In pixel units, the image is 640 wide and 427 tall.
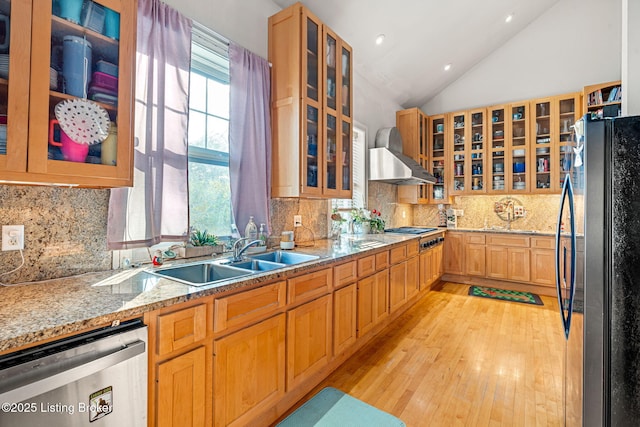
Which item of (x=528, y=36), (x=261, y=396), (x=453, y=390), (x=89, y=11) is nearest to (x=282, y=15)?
(x=89, y=11)

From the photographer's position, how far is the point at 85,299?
117cm

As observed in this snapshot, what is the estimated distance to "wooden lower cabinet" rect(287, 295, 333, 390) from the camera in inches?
72.1

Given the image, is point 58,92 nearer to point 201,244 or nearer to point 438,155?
point 201,244

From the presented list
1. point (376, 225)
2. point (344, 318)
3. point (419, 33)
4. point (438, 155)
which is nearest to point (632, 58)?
point (344, 318)

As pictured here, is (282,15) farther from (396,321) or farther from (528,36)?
(528,36)

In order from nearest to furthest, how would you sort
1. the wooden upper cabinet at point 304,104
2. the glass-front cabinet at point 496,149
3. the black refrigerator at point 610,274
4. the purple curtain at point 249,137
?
the black refrigerator at point 610,274, the purple curtain at point 249,137, the wooden upper cabinet at point 304,104, the glass-front cabinet at point 496,149

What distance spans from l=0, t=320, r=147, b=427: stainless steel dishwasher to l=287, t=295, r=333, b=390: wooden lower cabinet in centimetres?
86

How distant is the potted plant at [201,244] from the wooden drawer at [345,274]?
888mm

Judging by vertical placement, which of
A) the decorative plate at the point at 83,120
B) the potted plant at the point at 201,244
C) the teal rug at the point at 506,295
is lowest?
the teal rug at the point at 506,295

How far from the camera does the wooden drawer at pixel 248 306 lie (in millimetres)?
1409

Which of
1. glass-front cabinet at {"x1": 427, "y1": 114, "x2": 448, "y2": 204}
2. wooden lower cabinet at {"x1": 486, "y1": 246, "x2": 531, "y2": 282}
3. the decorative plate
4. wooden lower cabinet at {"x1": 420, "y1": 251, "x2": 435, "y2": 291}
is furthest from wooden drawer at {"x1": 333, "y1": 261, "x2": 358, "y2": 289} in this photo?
glass-front cabinet at {"x1": 427, "y1": 114, "x2": 448, "y2": 204}

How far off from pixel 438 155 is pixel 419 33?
2.31 metres

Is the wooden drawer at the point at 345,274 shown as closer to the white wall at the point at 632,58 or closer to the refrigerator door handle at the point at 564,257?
the refrigerator door handle at the point at 564,257

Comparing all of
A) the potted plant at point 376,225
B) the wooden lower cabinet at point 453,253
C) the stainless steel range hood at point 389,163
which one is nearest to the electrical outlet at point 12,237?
the potted plant at point 376,225
